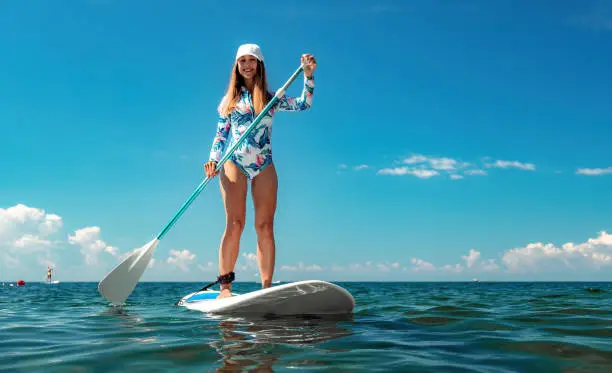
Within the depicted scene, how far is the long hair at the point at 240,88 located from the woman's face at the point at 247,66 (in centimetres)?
9

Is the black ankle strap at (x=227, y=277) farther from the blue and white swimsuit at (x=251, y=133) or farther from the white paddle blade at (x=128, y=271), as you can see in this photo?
the white paddle blade at (x=128, y=271)

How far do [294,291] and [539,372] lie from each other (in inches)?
107

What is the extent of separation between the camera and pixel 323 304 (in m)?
5.34

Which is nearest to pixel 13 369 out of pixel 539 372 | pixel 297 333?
pixel 297 333

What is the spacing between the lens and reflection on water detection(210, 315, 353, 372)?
2.86 metres

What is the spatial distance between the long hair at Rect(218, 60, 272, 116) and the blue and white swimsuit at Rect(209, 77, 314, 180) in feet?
0.21

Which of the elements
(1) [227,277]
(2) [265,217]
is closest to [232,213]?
(2) [265,217]

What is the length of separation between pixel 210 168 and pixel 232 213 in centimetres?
63

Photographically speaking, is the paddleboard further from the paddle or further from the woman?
the paddle

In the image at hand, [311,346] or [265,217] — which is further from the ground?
[265,217]

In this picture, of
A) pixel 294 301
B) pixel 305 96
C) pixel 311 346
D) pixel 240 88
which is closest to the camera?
pixel 311 346

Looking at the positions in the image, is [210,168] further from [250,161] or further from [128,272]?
[128,272]

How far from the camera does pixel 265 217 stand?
18.9ft

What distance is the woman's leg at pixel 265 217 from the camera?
5.70m
